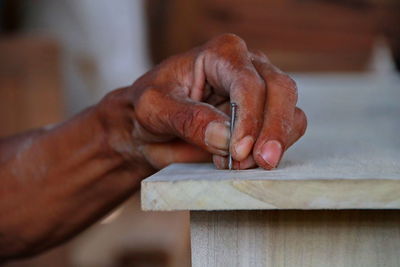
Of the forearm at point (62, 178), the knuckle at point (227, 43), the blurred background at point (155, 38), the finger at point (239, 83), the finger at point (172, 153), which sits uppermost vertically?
the knuckle at point (227, 43)

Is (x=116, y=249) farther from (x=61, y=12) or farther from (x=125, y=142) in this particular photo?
(x=125, y=142)

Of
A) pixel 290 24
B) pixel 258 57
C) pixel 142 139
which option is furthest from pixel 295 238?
pixel 290 24

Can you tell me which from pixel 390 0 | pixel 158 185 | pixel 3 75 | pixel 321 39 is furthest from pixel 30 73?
pixel 158 185

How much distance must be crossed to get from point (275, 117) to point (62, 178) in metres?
0.68

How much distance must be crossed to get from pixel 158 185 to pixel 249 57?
0.38 m

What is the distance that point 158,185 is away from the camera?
87cm

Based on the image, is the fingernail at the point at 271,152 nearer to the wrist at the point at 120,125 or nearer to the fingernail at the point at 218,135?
the fingernail at the point at 218,135

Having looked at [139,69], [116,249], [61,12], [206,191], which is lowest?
[116,249]

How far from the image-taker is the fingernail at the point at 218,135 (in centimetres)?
105

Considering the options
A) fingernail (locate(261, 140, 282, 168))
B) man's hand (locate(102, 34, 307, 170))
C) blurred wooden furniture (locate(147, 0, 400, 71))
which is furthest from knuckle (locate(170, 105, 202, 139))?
blurred wooden furniture (locate(147, 0, 400, 71))

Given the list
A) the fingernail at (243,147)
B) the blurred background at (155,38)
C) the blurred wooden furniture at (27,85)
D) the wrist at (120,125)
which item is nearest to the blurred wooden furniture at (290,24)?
the blurred background at (155,38)

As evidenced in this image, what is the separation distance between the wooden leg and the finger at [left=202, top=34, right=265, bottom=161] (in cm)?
10

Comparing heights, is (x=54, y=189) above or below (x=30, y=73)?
above

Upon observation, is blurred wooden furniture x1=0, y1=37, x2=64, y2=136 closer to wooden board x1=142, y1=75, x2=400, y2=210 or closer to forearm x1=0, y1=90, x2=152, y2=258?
forearm x1=0, y1=90, x2=152, y2=258
